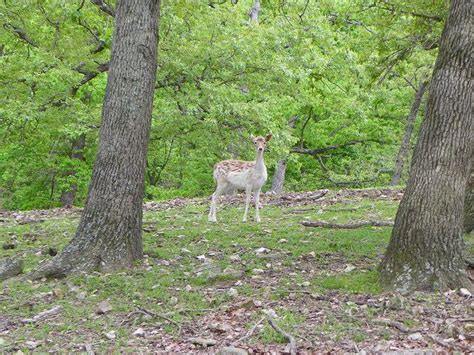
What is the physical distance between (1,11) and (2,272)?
9358 mm

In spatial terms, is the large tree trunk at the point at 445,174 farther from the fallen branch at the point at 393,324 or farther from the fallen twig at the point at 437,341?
the fallen twig at the point at 437,341

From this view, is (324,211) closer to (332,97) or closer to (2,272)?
(2,272)

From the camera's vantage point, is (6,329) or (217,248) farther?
(217,248)

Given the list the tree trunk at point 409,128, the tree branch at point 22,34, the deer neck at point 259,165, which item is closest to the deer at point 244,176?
the deer neck at point 259,165

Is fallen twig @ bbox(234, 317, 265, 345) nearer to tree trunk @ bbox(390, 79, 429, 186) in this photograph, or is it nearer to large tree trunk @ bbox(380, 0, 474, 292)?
large tree trunk @ bbox(380, 0, 474, 292)

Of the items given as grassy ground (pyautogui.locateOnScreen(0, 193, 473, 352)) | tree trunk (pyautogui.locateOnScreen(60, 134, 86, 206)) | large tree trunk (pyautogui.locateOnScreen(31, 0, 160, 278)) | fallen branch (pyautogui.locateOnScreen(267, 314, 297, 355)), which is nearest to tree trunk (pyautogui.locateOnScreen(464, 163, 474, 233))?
grassy ground (pyautogui.locateOnScreen(0, 193, 473, 352))

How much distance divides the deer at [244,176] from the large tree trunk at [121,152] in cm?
449

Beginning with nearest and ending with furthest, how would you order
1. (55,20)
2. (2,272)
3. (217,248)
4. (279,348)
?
(279,348)
(2,272)
(217,248)
(55,20)

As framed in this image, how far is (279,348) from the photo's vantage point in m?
4.87

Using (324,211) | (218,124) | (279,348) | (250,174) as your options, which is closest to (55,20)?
(218,124)

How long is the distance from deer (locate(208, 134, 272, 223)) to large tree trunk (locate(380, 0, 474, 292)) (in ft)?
19.8

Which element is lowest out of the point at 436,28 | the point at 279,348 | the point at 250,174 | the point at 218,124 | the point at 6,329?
the point at 6,329

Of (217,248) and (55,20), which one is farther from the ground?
(55,20)

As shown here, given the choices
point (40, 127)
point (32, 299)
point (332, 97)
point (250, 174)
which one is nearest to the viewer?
point (32, 299)
